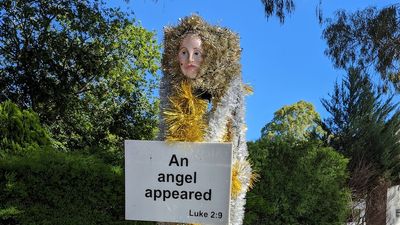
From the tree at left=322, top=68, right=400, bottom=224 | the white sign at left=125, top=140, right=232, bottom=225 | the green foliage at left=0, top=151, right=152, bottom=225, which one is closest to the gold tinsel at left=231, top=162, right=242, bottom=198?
the white sign at left=125, top=140, right=232, bottom=225

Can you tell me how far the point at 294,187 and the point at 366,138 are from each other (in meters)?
3.46

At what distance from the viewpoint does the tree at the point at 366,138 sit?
29.9 feet

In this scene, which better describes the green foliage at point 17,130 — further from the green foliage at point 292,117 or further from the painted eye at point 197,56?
the green foliage at point 292,117

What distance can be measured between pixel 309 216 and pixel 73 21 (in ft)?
29.9

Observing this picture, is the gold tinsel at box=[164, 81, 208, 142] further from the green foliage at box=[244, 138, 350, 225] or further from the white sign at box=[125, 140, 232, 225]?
the green foliage at box=[244, 138, 350, 225]

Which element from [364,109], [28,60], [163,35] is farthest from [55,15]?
[163,35]

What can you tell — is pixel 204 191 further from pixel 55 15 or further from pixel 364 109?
pixel 55 15

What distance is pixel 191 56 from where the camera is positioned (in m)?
3.62

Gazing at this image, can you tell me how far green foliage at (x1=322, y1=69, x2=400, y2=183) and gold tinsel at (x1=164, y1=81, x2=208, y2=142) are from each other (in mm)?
6146

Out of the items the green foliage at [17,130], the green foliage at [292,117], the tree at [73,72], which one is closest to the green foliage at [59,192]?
the green foliage at [17,130]

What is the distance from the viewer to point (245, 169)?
3.87 meters

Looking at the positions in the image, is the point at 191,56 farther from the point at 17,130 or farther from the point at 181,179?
the point at 17,130

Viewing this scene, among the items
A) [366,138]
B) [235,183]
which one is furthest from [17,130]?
[366,138]

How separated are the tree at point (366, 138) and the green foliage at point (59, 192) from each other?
5080 mm
